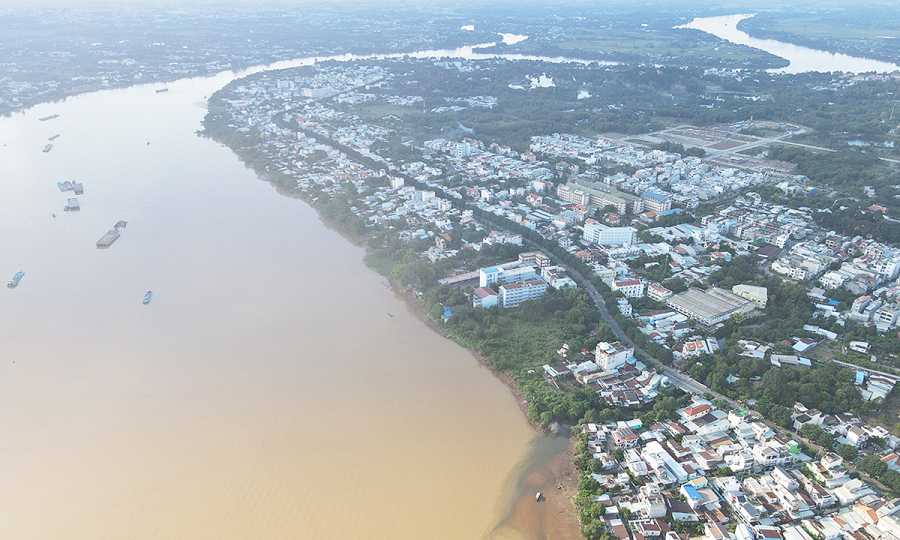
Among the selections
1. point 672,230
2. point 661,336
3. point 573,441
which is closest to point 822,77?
point 672,230

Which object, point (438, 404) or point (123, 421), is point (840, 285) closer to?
point (438, 404)

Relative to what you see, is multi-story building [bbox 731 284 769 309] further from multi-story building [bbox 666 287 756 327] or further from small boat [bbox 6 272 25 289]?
small boat [bbox 6 272 25 289]

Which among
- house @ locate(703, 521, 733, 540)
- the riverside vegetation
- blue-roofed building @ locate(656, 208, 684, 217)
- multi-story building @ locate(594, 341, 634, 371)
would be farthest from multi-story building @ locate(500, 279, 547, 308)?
blue-roofed building @ locate(656, 208, 684, 217)

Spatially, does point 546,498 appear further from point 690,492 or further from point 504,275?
point 504,275

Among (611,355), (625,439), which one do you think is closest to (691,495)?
(625,439)

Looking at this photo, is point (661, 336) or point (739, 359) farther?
point (661, 336)
